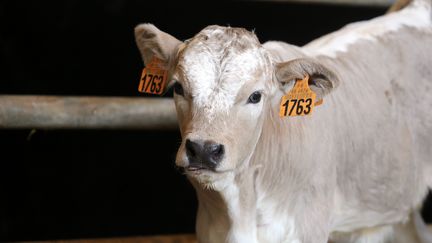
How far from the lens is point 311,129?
3.14m

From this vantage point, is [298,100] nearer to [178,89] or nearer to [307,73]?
[307,73]

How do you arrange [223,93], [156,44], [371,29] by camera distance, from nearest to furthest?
[223,93] → [156,44] → [371,29]

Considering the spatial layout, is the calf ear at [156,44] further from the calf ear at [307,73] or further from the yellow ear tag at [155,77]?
the calf ear at [307,73]

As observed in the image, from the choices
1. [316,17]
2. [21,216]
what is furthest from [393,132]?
[21,216]

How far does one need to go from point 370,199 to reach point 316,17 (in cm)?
204

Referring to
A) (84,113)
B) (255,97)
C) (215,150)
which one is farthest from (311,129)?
(84,113)

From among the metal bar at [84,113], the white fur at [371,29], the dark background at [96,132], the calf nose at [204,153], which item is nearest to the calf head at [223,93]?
the calf nose at [204,153]

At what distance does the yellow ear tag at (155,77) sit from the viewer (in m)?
3.07

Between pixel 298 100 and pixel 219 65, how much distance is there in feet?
1.28

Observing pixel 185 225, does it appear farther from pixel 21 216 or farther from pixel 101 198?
pixel 21 216

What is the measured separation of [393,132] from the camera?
11.6 ft

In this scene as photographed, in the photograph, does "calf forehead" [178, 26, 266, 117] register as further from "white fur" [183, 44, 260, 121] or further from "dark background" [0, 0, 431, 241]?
"dark background" [0, 0, 431, 241]

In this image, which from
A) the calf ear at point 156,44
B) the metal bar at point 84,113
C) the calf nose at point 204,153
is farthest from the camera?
the metal bar at point 84,113

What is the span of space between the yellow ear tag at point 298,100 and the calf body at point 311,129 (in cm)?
4
